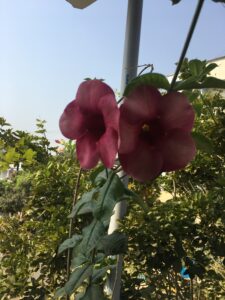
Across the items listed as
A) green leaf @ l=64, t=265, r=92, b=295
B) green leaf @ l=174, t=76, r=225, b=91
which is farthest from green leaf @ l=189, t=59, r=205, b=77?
green leaf @ l=64, t=265, r=92, b=295

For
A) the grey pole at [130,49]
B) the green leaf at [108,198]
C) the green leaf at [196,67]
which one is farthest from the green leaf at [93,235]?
the grey pole at [130,49]

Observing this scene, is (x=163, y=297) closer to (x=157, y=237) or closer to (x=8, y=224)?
(x=157, y=237)

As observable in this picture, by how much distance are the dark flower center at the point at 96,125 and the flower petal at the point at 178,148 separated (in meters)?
0.10

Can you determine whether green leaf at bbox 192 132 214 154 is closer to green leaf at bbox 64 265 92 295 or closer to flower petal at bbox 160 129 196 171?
flower petal at bbox 160 129 196 171

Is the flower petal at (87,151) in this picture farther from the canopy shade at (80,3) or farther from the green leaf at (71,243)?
the canopy shade at (80,3)

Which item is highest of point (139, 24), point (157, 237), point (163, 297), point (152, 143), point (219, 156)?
point (139, 24)

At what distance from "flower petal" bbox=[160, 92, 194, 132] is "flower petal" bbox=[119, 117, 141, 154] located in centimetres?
5

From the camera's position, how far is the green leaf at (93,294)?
808 mm

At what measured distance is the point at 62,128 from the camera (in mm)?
580

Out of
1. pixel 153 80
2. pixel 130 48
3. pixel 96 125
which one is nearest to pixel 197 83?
pixel 153 80

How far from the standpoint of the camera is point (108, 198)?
603 mm

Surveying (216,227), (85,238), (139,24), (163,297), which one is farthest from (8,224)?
(85,238)

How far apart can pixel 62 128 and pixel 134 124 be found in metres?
0.14

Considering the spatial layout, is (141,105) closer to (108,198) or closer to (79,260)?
(108,198)
